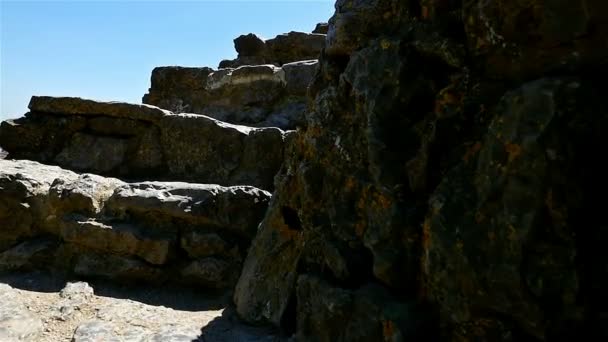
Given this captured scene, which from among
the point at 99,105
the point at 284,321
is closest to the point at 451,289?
the point at 284,321

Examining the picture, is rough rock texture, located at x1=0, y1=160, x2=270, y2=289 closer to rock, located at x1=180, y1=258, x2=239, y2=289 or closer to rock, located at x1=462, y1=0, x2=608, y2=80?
rock, located at x1=180, y1=258, x2=239, y2=289

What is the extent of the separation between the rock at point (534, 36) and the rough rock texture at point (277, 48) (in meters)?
10.1

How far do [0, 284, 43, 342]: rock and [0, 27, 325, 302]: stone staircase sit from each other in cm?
105

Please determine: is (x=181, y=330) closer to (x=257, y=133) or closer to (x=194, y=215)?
(x=194, y=215)

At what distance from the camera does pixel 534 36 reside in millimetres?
3834

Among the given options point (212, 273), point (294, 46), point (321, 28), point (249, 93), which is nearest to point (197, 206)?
point (212, 273)

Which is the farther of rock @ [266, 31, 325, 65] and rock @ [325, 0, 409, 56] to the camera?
rock @ [266, 31, 325, 65]

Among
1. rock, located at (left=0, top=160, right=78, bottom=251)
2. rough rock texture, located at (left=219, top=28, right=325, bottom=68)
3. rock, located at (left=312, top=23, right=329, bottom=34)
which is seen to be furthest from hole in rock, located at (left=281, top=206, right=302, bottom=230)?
rock, located at (left=312, top=23, right=329, bottom=34)

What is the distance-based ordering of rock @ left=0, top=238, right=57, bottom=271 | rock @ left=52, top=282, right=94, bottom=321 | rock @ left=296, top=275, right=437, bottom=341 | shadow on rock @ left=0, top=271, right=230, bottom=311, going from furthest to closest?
→ rock @ left=0, top=238, right=57, bottom=271 → shadow on rock @ left=0, top=271, right=230, bottom=311 → rock @ left=52, top=282, right=94, bottom=321 → rock @ left=296, top=275, right=437, bottom=341

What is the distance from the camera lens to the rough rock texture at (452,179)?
348 centimetres

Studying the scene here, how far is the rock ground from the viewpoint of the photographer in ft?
19.7

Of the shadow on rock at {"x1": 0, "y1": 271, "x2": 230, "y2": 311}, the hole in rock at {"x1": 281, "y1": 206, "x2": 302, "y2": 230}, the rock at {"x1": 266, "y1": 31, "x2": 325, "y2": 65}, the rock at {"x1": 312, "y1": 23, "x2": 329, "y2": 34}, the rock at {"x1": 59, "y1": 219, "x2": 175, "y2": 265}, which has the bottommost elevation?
the shadow on rock at {"x1": 0, "y1": 271, "x2": 230, "y2": 311}

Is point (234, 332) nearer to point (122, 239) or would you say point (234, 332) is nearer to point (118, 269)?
point (118, 269)

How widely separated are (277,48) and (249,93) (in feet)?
15.5
